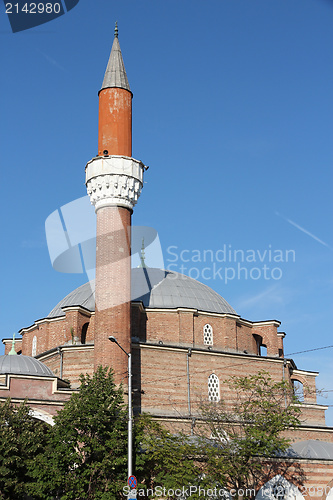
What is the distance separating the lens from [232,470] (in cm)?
2173

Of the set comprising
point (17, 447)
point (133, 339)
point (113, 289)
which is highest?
point (113, 289)

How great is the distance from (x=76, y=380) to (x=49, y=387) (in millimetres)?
3259

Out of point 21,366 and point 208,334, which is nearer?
point 21,366

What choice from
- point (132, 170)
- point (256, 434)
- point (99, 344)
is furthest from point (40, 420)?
point (132, 170)

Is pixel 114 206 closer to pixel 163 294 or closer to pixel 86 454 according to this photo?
pixel 163 294

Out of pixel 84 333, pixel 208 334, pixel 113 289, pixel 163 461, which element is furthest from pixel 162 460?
pixel 208 334

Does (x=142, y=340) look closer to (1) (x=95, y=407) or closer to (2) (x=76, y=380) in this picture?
(2) (x=76, y=380)

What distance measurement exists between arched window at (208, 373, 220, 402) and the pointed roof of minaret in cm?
1335

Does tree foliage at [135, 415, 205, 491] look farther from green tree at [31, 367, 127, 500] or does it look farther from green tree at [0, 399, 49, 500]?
green tree at [0, 399, 49, 500]

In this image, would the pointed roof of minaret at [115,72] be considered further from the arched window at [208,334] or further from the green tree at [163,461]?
the green tree at [163,461]

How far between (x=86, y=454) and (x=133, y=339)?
884 cm

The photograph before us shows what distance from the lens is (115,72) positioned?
94.7ft

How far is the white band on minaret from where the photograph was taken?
27.2 m

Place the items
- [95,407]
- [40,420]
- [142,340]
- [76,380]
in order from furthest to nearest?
[142,340] < [76,380] < [40,420] < [95,407]
